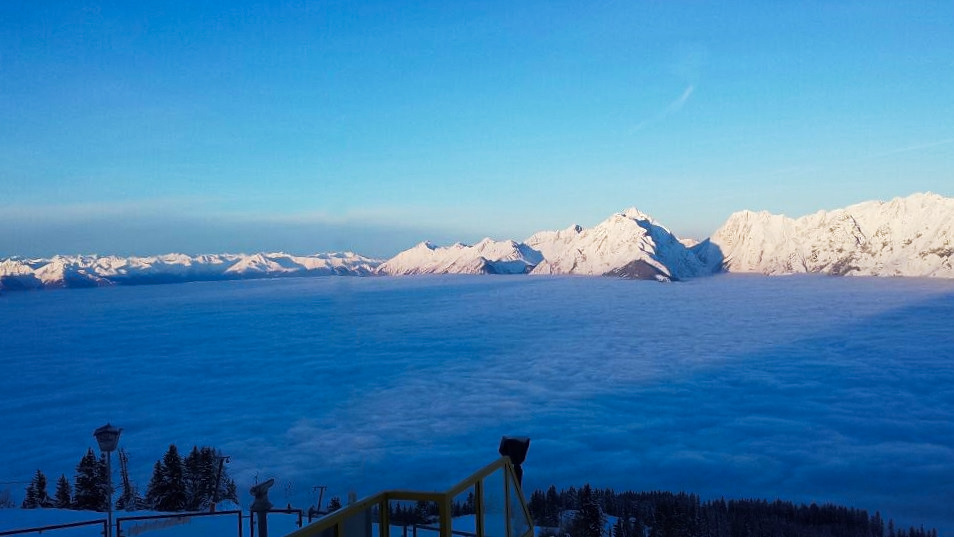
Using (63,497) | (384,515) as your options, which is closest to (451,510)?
(384,515)

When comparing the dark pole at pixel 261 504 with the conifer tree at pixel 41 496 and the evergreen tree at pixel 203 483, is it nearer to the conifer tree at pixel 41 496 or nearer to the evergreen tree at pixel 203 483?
the evergreen tree at pixel 203 483

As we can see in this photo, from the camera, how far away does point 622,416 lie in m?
32.9

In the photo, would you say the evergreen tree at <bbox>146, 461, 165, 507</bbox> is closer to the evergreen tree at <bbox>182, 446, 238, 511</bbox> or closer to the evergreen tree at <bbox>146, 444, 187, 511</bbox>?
the evergreen tree at <bbox>146, 444, 187, 511</bbox>

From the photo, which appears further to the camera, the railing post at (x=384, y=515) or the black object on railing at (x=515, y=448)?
the black object on railing at (x=515, y=448)

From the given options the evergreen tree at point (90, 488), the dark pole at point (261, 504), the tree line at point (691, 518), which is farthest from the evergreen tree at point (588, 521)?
the evergreen tree at point (90, 488)

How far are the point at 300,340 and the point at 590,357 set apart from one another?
30.6 m

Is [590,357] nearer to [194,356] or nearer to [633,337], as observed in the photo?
[633,337]

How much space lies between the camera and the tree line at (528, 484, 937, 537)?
659 inches

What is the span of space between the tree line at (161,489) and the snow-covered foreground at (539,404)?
80.9 inches

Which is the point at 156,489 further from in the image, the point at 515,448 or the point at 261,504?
the point at 515,448

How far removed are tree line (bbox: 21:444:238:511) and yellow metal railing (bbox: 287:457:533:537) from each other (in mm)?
14123

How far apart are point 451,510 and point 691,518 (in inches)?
548

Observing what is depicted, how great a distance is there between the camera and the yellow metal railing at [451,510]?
4.98 m

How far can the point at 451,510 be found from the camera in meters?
5.80
